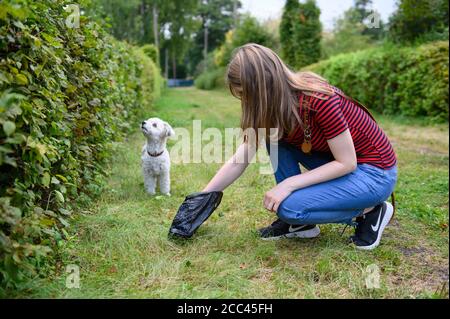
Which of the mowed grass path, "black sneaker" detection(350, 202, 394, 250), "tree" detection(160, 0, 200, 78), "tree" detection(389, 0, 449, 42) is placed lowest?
the mowed grass path

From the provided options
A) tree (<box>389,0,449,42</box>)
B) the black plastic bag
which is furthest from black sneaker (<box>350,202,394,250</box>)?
tree (<box>389,0,449,42</box>)

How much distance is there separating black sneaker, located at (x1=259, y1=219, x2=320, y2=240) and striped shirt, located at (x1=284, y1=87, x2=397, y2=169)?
0.57 m

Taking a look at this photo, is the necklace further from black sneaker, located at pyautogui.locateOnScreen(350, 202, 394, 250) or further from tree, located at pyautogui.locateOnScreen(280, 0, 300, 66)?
tree, located at pyautogui.locateOnScreen(280, 0, 300, 66)

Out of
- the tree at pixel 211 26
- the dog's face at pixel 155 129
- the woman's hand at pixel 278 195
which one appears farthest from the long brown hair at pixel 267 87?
the tree at pixel 211 26

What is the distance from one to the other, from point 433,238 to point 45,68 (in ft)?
9.07

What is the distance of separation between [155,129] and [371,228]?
7.15 feet

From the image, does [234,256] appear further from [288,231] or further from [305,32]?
[305,32]

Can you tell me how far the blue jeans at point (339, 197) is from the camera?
2730 mm

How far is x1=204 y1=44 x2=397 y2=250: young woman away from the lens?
2613mm

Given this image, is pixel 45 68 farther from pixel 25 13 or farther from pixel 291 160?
pixel 291 160

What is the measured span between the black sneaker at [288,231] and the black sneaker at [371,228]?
277 millimetres

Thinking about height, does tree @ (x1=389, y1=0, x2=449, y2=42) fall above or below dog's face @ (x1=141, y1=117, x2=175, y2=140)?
above

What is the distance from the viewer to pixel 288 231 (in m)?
3.16

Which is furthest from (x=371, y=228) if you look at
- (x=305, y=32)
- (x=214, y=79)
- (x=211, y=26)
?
(x=211, y=26)
